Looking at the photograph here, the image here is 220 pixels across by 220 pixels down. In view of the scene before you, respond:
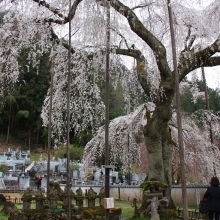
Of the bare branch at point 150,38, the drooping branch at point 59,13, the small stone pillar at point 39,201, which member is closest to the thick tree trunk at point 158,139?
the bare branch at point 150,38

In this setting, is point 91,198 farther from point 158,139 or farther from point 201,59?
point 201,59

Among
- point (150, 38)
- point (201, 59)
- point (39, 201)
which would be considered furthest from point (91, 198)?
point (201, 59)

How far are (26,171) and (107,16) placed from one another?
851 inches

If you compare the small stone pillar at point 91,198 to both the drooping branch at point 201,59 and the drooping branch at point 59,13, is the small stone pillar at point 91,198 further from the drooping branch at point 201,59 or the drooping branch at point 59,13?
the drooping branch at point 59,13

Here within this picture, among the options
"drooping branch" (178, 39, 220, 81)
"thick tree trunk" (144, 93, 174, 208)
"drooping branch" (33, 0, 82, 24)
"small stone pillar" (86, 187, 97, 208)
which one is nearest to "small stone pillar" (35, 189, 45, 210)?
"small stone pillar" (86, 187, 97, 208)

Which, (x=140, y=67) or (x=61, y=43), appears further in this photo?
(x=140, y=67)

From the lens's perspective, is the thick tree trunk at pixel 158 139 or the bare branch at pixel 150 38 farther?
the thick tree trunk at pixel 158 139

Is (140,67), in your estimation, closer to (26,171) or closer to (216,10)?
(216,10)

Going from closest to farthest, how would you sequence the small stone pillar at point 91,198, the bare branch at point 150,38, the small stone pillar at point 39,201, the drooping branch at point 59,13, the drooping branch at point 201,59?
the drooping branch at point 59,13, the bare branch at point 150,38, the drooping branch at point 201,59, the small stone pillar at point 39,201, the small stone pillar at point 91,198

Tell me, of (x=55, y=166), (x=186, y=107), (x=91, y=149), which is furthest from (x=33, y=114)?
(x=91, y=149)

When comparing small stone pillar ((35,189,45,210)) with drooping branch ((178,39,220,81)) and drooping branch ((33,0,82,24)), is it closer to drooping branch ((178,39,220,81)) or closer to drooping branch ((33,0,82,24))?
drooping branch ((33,0,82,24))

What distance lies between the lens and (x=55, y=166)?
26.8m

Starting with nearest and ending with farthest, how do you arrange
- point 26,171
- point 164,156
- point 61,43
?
point 61,43
point 164,156
point 26,171

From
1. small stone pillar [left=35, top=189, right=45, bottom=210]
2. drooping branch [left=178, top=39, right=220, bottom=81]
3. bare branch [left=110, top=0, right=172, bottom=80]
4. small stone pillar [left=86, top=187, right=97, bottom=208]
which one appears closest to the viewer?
bare branch [left=110, top=0, right=172, bottom=80]
